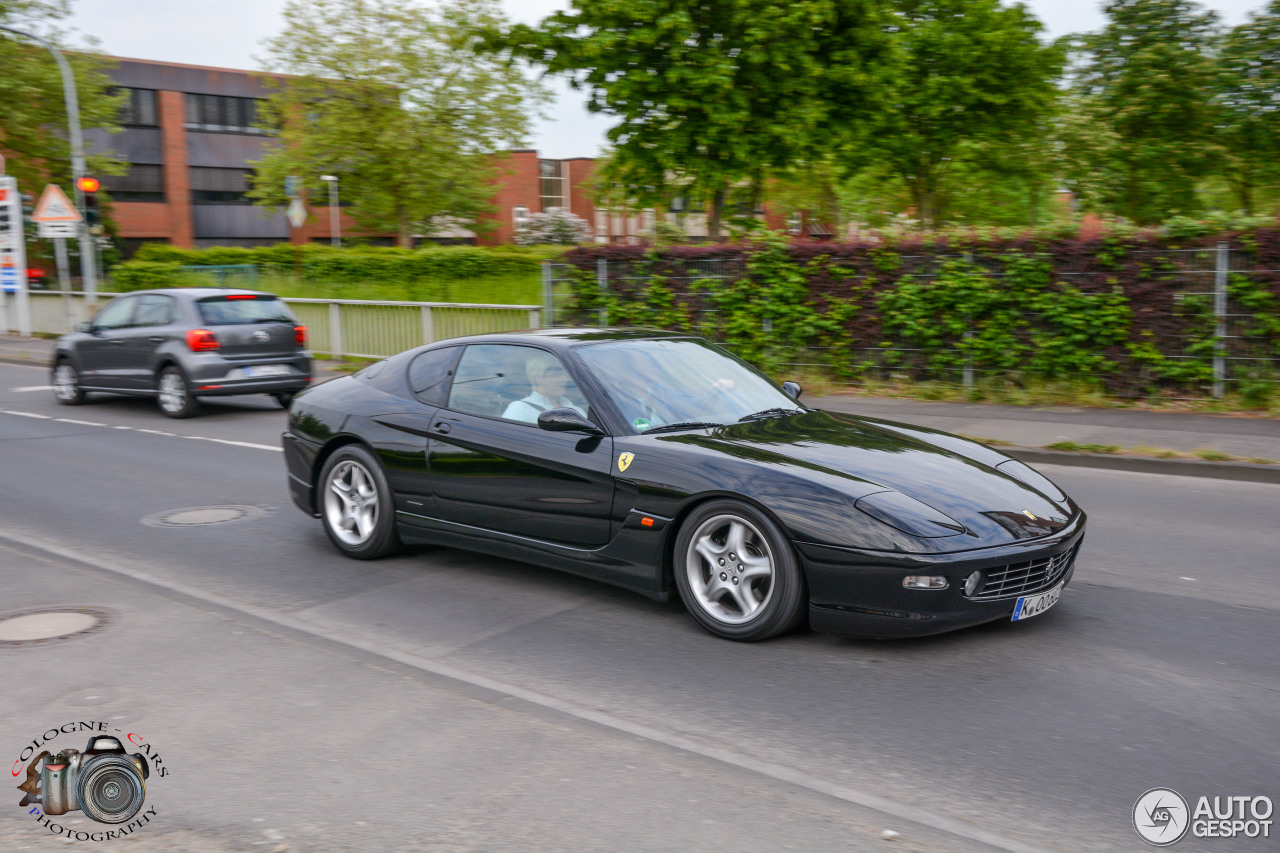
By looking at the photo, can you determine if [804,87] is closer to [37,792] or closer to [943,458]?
[943,458]

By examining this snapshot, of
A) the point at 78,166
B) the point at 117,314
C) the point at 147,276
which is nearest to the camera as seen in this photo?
the point at 117,314

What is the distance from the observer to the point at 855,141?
81.0ft

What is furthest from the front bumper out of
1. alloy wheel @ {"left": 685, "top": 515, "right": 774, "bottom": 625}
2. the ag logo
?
the ag logo

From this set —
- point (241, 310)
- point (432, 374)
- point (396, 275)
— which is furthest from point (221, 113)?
point (432, 374)

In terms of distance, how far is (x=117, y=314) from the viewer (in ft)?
51.5

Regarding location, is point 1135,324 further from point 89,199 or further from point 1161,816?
point 89,199

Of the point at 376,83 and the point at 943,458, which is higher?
the point at 376,83

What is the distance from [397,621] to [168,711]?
1442mm

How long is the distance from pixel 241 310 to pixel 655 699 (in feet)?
39.3

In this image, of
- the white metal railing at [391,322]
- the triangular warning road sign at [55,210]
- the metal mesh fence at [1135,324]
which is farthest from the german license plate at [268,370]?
the triangular warning road sign at [55,210]

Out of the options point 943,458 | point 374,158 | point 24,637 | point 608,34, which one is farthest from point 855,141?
point 374,158

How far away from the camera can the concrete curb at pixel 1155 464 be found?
9734mm

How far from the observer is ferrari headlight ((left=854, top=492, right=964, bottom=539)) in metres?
4.83

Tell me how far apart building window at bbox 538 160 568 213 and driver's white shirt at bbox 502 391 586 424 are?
259 ft
